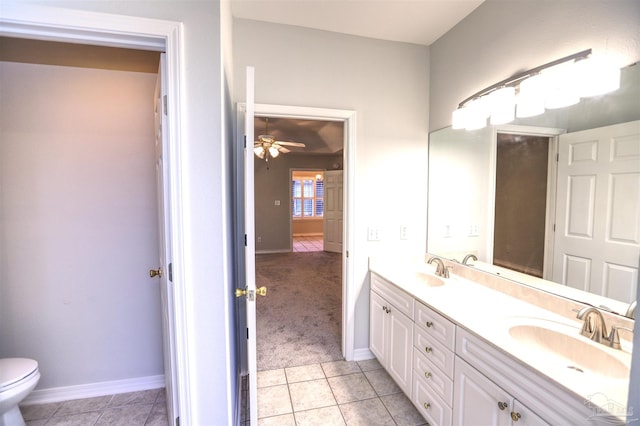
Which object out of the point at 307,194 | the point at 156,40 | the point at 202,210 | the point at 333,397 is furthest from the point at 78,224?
the point at 307,194

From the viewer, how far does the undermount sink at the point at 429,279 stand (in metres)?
2.09

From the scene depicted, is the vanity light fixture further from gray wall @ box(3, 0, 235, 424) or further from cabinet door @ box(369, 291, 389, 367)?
gray wall @ box(3, 0, 235, 424)

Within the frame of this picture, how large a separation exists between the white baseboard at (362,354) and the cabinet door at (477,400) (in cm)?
110

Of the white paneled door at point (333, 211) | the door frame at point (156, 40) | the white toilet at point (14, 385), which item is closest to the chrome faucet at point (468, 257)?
the door frame at point (156, 40)

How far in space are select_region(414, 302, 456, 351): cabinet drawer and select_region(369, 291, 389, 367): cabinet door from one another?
44 centimetres

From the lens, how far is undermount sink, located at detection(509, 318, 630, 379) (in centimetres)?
107

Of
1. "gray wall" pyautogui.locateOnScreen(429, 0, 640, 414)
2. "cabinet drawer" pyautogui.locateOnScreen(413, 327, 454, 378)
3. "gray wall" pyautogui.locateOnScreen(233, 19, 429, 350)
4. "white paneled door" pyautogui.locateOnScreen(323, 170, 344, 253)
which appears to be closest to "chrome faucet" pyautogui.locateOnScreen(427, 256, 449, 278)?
"gray wall" pyautogui.locateOnScreen(233, 19, 429, 350)

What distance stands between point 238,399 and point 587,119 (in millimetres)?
2573

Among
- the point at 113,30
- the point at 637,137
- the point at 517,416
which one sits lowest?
the point at 517,416

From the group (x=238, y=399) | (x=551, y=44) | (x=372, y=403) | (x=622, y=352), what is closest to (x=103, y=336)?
(x=238, y=399)

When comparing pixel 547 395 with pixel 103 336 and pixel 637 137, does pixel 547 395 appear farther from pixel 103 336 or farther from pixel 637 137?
pixel 103 336

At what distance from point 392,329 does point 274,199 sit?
17.5ft

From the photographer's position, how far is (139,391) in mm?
2084

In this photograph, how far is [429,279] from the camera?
7.18 ft
